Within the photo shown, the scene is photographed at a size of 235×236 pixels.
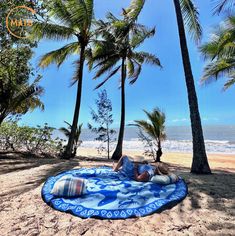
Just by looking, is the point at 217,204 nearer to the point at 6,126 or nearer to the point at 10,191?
the point at 10,191

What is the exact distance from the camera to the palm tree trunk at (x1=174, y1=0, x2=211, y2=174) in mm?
7074

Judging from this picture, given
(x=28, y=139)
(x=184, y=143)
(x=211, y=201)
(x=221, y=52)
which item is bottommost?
(x=211, y=201)

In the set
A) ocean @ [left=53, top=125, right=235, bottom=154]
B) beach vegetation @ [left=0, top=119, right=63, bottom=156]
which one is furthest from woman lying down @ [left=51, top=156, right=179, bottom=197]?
ocean @ [left=53, top=125, right=235, bottom=154]

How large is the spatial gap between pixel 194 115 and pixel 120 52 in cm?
741

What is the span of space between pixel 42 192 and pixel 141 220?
1960mm

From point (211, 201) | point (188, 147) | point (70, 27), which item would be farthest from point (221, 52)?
point (188, 147)

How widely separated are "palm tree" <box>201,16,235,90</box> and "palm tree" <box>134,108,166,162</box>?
8.99 ft

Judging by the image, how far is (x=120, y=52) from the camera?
44.7 feet

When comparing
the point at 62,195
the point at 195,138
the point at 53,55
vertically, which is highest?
the point at 53,55

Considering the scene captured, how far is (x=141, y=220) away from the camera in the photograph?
3.61 m

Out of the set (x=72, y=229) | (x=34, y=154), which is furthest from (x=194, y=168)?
(x=34, y=154)

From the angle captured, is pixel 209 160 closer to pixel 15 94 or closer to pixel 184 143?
pixel 15 94

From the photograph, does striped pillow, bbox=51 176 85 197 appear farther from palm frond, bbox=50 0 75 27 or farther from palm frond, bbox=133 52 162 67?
palm frond, bbox=133 52 162 67

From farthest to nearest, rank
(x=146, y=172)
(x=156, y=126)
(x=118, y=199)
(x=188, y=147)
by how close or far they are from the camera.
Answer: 1. (x=188, y=147)
2. (x=156, y=126)
3. (x=146, y=172)
4. (x=118, y=199)
